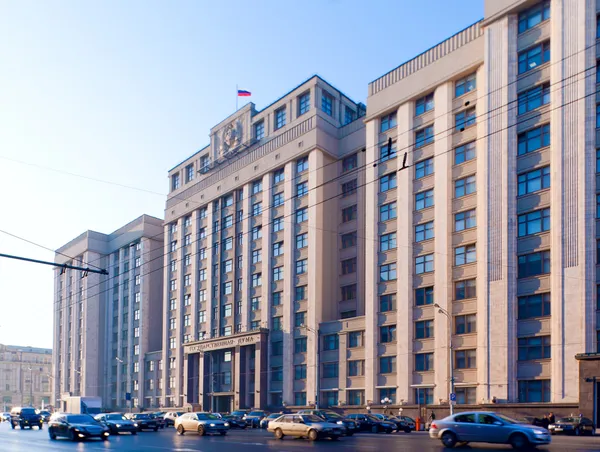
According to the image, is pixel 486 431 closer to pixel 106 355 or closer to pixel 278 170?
pixel 278 170

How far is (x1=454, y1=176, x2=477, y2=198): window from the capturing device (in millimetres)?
57812

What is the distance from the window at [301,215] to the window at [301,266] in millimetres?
4157

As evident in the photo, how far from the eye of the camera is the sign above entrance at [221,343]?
76.1 metres

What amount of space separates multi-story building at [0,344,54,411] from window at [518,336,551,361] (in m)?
141

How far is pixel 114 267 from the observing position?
114 meters

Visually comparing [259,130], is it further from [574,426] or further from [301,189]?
[574,426]

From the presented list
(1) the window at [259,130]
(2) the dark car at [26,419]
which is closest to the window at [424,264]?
(1) the window at [259,130]

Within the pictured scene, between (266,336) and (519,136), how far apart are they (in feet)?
114

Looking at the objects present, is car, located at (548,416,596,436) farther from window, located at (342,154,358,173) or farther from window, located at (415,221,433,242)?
window, located at (342,154,358,173)

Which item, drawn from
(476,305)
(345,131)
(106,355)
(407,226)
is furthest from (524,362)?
(106,355)

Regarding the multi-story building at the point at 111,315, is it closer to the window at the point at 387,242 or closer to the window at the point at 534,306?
the window at the point at 387,242

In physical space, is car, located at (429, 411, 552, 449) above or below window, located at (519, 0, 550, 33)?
below

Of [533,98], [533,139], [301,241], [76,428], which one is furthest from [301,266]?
[76,428]

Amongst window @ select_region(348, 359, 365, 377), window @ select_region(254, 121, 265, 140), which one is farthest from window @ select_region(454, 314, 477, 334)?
window @ select_region(254, 121, 265, 140)
